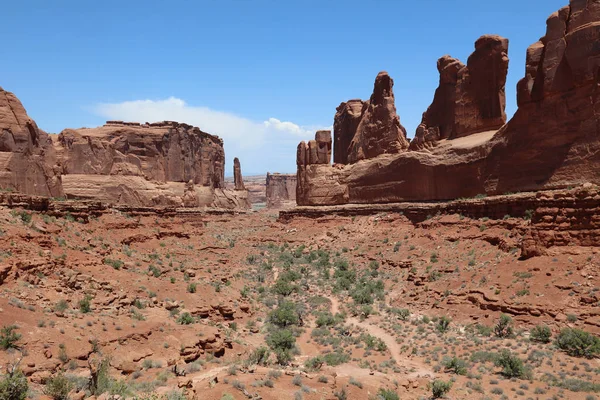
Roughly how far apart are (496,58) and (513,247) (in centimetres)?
1717

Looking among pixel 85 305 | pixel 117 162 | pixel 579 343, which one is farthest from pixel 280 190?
pixel 579 343

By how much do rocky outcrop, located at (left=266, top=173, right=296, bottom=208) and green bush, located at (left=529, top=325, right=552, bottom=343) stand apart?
105m

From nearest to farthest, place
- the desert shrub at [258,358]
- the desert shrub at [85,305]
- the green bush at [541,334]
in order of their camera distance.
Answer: the desert shrub at [258,358] < the desert shrub at [85,305] < the green bush at [541,334]

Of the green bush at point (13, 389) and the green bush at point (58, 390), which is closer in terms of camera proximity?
the green bush at point (13, 389)

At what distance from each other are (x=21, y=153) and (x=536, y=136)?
31.6 metres

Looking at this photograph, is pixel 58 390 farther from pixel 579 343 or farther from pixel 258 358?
pixel 579 343

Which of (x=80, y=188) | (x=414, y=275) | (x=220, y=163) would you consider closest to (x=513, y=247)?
(x=414, y=275)

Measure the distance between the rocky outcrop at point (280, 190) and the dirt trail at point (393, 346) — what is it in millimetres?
97940

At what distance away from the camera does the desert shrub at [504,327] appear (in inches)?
674

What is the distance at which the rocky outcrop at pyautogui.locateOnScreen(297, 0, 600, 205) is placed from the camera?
2295 cm

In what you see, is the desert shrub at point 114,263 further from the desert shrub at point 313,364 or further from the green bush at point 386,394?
the green bush at point 386,394

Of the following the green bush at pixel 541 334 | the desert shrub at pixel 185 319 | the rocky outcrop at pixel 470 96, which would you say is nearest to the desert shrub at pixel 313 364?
the desert shrub at pixel 185 319

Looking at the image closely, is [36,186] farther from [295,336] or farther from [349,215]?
[349,215]

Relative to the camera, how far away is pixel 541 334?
1617 centimetres
